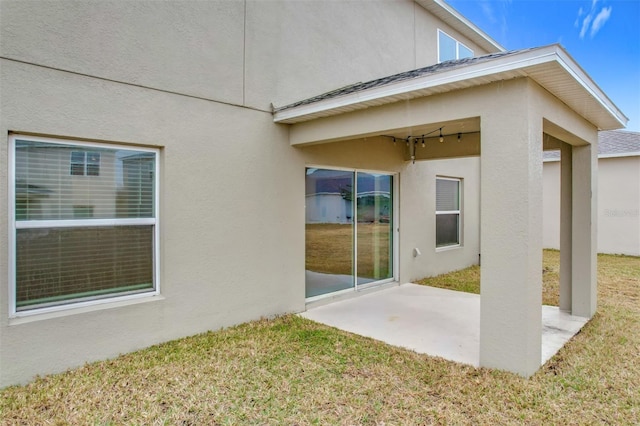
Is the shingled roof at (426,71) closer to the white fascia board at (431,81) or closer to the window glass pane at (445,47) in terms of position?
the white fascia board at (431,81)

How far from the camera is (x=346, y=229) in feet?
27.8

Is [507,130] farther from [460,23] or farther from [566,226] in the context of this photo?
[460,23]

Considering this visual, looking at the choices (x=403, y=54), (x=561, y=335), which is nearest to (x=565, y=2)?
(x=403, y=54)

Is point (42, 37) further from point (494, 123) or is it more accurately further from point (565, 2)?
point (565, 2)

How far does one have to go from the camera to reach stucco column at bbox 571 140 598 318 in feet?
22.4

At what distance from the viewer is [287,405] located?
403 cm

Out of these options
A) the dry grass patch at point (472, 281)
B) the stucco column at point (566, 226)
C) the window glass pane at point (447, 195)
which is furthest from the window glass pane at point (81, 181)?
the window glass pane at point (447, 195)

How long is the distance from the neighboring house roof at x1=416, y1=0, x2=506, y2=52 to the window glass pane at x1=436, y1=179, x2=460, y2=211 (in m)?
4.75

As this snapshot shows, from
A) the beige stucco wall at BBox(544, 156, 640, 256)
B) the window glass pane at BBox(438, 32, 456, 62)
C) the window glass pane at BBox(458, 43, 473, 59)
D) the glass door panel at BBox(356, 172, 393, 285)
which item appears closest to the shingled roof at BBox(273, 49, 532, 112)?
the glass door panel at BBox(356, 172, 393, 285)

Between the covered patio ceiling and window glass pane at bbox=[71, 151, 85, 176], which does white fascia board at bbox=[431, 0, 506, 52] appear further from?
window glass pane at bbox=[71, 151, 85, 176]

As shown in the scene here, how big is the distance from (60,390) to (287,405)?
2482 millimetres

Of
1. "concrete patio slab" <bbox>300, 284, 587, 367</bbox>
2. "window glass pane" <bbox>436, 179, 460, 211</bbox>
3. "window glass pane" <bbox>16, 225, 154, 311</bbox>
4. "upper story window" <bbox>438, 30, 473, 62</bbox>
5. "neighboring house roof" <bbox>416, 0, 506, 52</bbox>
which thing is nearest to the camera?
"window glass pane" <bbox>16, 225, 154, 311</bbox>

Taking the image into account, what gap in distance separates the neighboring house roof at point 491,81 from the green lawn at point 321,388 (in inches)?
134

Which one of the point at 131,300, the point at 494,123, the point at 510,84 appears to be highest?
the point at 510,84
